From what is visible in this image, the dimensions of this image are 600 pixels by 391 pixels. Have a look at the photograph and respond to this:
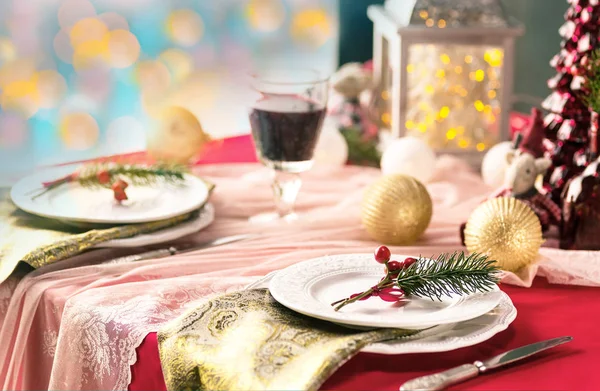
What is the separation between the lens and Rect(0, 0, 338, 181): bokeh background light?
321 cm


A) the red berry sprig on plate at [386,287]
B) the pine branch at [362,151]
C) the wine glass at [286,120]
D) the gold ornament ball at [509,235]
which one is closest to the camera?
the red berry sprig on plate at [386,287]

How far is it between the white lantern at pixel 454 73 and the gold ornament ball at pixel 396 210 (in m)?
0.49

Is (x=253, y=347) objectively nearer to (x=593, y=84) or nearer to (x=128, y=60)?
(x=593, y=84)

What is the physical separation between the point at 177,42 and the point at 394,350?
2.88 meters

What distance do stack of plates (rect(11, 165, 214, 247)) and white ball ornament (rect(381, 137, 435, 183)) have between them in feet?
1.20

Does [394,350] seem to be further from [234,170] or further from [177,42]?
[177,42]

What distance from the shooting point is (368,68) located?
2146mm

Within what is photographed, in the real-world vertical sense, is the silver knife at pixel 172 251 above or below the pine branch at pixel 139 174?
below

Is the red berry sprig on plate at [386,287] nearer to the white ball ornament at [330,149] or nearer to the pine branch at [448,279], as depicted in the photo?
the pine branch at [448,279]

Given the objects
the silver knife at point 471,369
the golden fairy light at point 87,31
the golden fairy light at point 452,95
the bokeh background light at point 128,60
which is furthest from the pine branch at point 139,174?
the golden fairy light at point 87,31

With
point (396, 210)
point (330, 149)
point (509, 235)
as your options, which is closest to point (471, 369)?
point (509, 235)

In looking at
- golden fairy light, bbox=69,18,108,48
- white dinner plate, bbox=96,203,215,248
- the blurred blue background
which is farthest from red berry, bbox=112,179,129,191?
golden fairy light, bbox=69,18,108,48

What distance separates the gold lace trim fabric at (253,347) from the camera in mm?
752

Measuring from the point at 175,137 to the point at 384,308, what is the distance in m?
0.85
